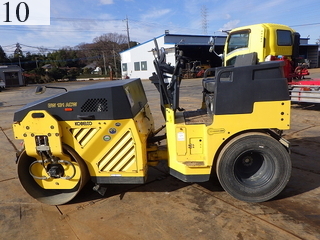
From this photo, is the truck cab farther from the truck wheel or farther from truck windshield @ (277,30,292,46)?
the truck wheel

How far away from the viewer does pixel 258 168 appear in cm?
340

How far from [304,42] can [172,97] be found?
150 ft

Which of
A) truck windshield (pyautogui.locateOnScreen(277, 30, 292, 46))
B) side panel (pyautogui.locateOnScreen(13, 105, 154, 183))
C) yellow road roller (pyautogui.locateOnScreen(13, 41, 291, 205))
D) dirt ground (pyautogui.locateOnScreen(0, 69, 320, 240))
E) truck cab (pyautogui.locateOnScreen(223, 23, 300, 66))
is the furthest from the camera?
truck windshield (pyautogui.locateOnScreen(277, 30, 292, 46))

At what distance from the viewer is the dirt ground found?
108 inches

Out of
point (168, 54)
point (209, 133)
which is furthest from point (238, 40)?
point (168, 54)

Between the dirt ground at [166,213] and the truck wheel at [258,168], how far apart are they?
14cm

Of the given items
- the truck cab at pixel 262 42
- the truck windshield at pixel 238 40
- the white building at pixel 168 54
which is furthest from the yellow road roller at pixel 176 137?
the white building at pixel 168 54

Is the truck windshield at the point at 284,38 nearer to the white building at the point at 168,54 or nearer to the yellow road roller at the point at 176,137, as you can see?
the yellow road roller at the point at 176,137

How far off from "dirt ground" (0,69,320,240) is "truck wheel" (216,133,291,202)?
138 millimetres

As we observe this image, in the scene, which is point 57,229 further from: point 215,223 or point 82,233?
point 215,223

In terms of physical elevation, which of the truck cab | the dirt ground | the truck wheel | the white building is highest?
the white building

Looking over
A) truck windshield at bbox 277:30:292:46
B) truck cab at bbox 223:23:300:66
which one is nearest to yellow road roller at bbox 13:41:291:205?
truck cab at bbox 223:23:300:66

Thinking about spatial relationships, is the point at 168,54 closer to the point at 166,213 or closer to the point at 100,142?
the point at 100,142

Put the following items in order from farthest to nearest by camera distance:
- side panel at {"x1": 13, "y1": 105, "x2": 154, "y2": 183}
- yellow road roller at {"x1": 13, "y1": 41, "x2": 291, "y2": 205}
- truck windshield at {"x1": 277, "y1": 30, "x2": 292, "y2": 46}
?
truck windshield at {"x1": 277, "y1": 30, "x2": 292, "y2": 46}, side panel at {"x1": 13, "y1": 105, "x2": 154, "y2": 183}, yellow road roller at {"x1": 13, "y1": 41, "x2": 291, "y2": 205}
